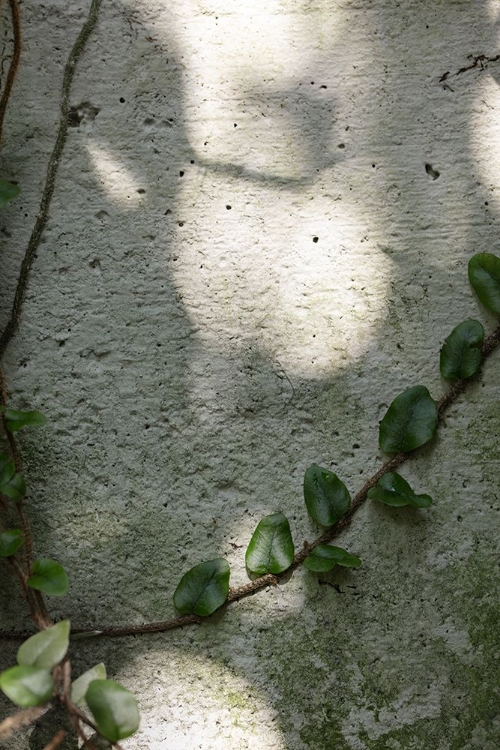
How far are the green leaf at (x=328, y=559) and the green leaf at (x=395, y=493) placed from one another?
0.12 m

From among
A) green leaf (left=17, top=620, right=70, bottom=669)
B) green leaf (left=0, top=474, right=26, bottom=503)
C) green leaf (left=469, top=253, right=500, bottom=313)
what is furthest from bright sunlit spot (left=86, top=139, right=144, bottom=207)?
green leaf (left=17, top=620, right=70, bottom=669)

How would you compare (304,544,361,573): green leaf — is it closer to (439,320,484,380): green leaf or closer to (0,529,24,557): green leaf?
(439,320,484,380): green leaf

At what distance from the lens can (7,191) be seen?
135 cm

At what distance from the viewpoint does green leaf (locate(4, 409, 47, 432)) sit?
129 cm

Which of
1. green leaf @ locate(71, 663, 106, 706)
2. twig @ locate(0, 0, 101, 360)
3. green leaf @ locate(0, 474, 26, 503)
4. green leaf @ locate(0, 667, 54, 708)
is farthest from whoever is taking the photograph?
twig @ locate(0, 0, 101, 360)

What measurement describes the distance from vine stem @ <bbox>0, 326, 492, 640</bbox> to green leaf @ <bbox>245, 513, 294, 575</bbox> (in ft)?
0.08

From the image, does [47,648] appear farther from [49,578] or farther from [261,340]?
[261,340]

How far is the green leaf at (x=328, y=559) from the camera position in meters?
1.28

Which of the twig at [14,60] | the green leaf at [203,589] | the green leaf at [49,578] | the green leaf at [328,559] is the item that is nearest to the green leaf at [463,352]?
the green leaf at [328,559]

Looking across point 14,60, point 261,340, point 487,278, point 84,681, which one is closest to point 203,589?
point 84,681

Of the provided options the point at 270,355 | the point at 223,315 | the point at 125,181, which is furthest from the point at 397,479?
the point at 125,181

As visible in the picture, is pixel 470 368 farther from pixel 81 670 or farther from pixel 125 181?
pixel 81 670

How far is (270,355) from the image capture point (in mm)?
1416

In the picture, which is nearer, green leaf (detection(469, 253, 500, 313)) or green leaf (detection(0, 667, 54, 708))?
green leaf (detection(0, 667, 54, 708))
